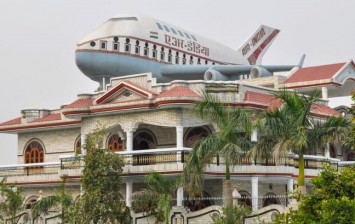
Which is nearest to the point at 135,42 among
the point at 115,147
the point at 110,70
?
the point at 110,70

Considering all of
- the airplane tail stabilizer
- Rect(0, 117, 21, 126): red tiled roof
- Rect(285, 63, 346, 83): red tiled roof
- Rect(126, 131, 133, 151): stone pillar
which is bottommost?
Rect(126, 131, 133, 151): stone pillar

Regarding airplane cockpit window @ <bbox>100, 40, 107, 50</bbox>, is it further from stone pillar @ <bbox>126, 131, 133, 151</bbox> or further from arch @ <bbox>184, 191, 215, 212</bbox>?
arch @ <bbox>184, 191, 215, 212</bbox>

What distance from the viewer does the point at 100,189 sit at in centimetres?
2941

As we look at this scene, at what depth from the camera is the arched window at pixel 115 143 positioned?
35.7 m

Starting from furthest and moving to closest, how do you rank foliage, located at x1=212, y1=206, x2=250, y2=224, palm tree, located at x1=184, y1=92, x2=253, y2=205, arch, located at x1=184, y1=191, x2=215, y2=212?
1. arch, located at x1=184, y1=191, x2=215, y2=212
2. palm tree, located at x1=184, y1=92, x2=253, y2=205
3. foliage, located at x1=212, y1=206, x2=250, y2=224

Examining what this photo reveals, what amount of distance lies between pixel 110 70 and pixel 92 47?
1.82 metres

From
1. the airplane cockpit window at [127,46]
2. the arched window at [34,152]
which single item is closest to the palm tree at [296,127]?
the arched window at [34,152]

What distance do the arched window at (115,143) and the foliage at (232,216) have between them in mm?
10423

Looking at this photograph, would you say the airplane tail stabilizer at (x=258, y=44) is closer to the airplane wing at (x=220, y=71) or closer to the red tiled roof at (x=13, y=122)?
the airplane wing at (x=220, y=71)

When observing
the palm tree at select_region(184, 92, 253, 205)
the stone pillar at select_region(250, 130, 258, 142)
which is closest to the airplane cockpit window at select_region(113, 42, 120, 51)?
the stone pillar at select_region(250, 130, 258, 142)

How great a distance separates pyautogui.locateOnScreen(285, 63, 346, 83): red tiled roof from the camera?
42688 mm

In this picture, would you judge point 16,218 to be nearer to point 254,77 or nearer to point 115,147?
point 115,147

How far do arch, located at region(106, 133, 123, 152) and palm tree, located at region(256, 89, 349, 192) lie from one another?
11677 millimetres

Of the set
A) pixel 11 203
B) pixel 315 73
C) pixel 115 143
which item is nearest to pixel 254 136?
pixel 115 143
